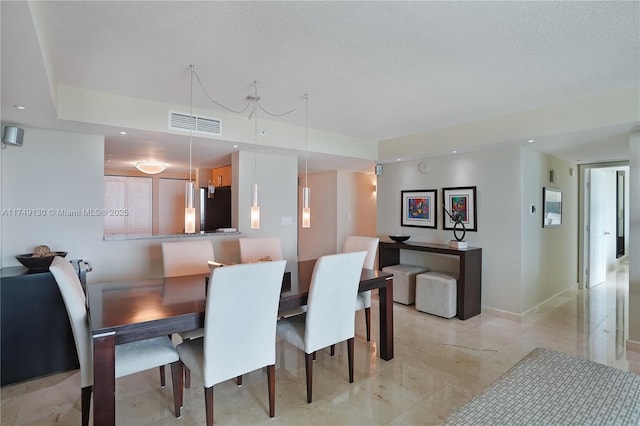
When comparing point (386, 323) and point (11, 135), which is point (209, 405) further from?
point (11, 135)

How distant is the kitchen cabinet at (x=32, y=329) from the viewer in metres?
2.49

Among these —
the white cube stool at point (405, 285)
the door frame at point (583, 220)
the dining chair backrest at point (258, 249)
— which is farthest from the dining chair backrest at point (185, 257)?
the door frame at point (583, 220)

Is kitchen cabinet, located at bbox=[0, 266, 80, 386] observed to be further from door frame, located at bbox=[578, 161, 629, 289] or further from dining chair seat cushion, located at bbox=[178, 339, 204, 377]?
door frame, located at bbox=[578, 161, 629, 289]

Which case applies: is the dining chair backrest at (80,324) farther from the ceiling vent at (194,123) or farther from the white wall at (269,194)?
the white wall at (269,194)

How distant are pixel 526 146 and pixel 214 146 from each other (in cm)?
366

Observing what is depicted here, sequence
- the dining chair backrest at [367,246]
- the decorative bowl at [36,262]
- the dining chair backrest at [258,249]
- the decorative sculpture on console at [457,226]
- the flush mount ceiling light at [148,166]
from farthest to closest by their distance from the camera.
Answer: the flush mount ceiling light at [148,166], the decorative sculpture on console at [457,226], the dining chair backrest at [367,246], the dining chair backrest at [258,249], the decorative bowl at [36,262]

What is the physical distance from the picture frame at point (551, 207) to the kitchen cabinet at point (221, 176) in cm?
449

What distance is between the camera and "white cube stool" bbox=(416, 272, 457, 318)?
394cm

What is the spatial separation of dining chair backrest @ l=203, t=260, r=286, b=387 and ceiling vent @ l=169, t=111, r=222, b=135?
83.1 inches

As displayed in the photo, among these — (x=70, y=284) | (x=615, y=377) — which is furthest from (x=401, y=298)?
(x=70, y=284)

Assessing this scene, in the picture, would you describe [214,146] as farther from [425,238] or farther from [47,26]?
[425,238]

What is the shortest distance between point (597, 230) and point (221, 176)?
642cm

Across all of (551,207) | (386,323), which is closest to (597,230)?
(551,207)

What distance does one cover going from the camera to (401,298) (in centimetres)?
457
